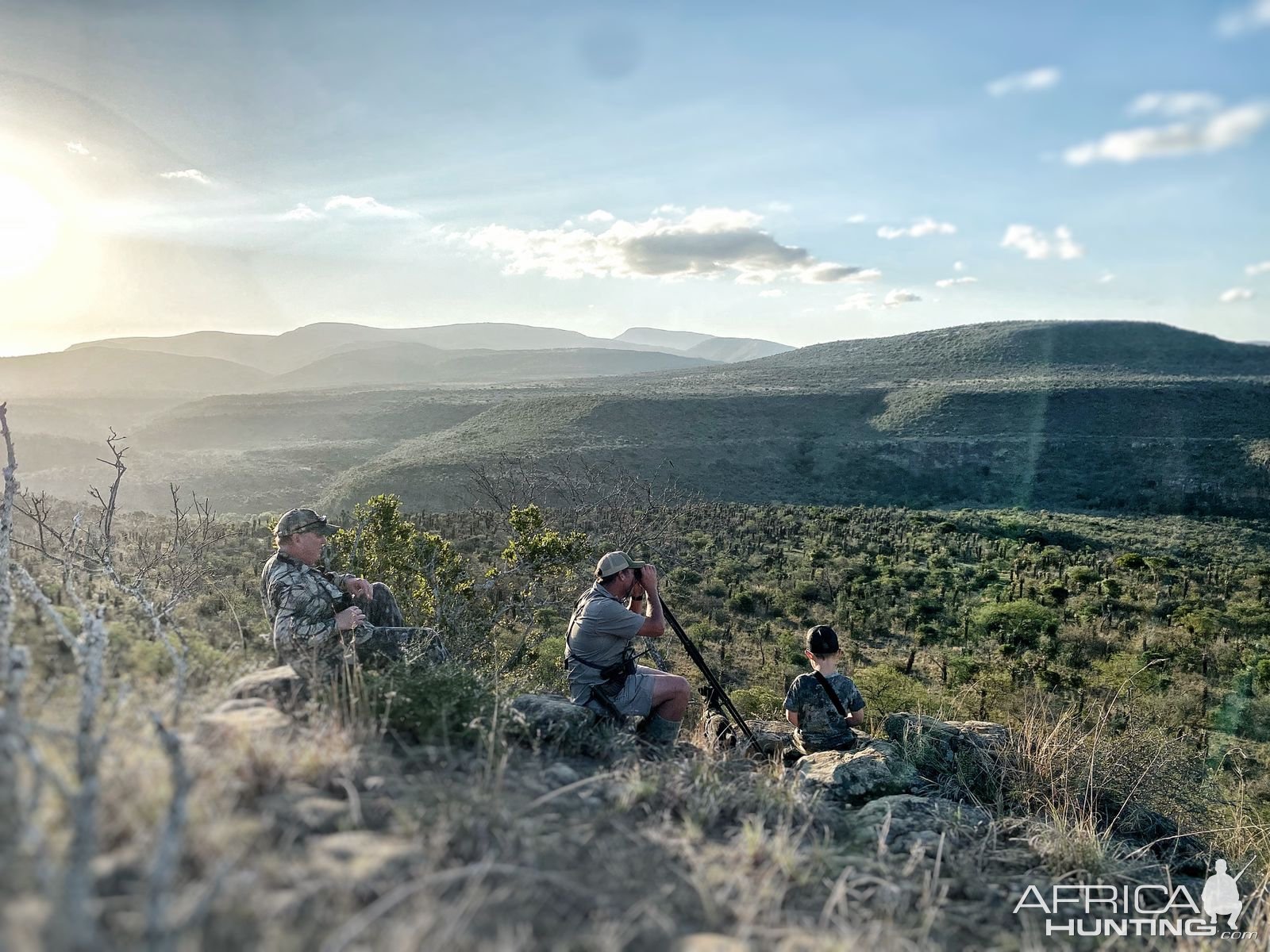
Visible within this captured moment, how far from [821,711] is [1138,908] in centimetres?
224

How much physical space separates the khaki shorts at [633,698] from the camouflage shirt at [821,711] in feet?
3.57

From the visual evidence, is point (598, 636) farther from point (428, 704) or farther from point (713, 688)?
point (428, 704)

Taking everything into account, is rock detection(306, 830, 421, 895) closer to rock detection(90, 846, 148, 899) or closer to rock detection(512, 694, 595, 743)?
rock detection(90, 846, 148, 899)

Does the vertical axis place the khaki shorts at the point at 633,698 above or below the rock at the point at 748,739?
above

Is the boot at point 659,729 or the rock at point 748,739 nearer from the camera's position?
the boot at point 659,729

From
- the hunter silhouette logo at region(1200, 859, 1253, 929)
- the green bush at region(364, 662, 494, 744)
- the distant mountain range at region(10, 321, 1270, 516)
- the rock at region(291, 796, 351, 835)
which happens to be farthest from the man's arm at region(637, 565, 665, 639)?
the distant mountain range at region(10, 321, 1270, 516)

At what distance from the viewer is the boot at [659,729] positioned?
5199mm

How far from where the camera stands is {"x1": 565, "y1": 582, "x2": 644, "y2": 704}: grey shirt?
5.11m

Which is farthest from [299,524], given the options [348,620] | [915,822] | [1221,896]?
[1221,896]

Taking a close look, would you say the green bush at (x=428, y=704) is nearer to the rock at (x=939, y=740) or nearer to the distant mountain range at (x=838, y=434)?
the rock at (x=939, y=740)

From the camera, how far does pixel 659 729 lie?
17.3 feet

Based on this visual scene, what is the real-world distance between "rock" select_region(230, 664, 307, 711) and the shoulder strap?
140 inches

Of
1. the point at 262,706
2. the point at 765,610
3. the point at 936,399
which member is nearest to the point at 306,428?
the point at 936,399

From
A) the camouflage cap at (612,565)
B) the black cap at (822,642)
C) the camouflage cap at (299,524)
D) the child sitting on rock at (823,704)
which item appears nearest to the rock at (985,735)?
the child sitting on rock at (823,704)
